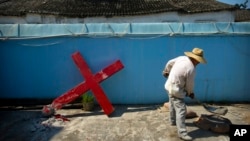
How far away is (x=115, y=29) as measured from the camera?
7375mm

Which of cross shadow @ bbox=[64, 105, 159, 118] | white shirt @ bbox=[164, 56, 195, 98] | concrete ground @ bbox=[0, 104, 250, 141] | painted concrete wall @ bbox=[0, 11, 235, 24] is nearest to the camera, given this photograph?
white shirt @ bbox=[164, 56, 195, 98]

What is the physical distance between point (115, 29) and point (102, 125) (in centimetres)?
263

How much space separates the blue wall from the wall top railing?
13 centimetres

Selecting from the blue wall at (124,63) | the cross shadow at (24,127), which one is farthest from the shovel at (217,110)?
the cross shadow at (24,127)

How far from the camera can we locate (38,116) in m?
6.80

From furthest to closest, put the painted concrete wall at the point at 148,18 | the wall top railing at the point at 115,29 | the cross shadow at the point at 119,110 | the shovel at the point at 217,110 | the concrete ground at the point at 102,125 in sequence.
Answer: the painted concrete wall at the point at 148,18 → the wall top railing at the point at 115,29 → the cross shadow at the point at 119,110 → the shovel at the point at 217,110 → the concrete ground at the point at 102,125

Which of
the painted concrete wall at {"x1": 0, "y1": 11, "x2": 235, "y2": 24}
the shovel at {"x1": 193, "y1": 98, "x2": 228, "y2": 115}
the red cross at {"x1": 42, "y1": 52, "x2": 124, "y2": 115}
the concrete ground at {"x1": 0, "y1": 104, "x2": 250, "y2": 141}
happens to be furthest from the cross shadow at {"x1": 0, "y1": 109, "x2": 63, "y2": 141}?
the painted concrete wall at {"x1": 0, "y1": 11, "x2": 235, "y2": 24}

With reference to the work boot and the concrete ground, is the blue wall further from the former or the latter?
the work boot

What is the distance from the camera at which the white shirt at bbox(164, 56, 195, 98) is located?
546 cm

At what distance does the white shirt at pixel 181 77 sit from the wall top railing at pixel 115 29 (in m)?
1.88

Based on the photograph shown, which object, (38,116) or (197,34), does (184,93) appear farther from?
(38,116)

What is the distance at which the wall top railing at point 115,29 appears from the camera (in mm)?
7246

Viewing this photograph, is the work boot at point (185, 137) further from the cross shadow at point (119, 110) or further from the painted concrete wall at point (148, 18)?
the painted concrete wall at point (148, 18)

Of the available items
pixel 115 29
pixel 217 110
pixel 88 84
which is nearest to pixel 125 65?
pixel 115 29
